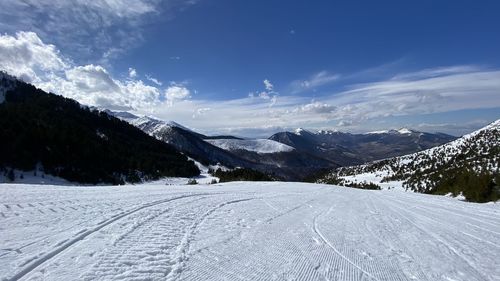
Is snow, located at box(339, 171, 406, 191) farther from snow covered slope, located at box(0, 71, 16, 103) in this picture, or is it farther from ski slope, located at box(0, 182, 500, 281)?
snow covered slope, located at box(0, 71, 16, 103)

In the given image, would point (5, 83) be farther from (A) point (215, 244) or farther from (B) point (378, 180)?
(A) point (215, 244)

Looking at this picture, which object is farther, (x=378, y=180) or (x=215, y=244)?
(x=378, y=180)

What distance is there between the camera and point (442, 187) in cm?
3572

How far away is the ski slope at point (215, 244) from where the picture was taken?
4.95 m

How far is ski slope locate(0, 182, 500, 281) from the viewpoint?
4949mm

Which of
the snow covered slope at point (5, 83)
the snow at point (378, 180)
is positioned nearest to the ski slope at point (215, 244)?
the snow at point (378, 180)

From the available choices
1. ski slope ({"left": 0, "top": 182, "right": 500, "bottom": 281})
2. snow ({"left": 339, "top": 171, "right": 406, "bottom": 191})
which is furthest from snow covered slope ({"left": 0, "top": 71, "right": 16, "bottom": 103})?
ski slope ({"left": 0, "top": 182, "right": 500, "bottom": 281})

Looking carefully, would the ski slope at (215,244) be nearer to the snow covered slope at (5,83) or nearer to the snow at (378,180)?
the snow at (378,180)

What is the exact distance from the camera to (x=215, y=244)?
650cm

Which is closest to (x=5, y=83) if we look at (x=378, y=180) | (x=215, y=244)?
(x=378, y=180)

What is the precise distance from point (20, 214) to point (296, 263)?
6.03m

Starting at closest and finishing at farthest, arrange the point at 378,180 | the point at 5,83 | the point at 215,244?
the point at 215,244 < the point at 378,180 < the point at 5,83

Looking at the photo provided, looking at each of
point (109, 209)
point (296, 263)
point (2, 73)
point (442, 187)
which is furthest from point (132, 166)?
point (2, 73)

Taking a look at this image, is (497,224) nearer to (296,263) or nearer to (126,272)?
(296,263)
